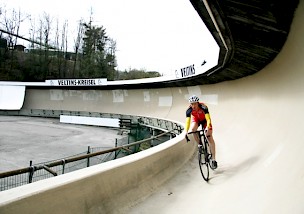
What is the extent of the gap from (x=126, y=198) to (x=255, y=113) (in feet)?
21.2

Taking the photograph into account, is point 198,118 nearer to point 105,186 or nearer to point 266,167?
point 266,167

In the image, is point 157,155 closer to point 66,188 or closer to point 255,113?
point 66,188

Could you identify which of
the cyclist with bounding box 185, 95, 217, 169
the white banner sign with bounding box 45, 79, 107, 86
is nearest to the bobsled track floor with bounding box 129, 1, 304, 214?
the cyclist with bounding box 185, 95, 217, 169

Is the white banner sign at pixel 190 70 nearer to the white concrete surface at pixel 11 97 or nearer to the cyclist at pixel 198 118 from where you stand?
the cyclist at pixel 198 118

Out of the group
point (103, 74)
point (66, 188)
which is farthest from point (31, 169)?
point (103, 74)

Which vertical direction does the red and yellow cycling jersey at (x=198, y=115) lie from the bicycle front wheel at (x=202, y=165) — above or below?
above

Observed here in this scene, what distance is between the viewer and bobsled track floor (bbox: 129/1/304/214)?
135 inches

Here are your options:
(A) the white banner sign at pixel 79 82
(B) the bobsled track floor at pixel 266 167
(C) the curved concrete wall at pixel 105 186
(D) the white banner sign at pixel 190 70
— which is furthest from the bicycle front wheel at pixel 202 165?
→ (A) the white banner sign at pixel 79 82

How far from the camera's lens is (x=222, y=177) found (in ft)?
17.2

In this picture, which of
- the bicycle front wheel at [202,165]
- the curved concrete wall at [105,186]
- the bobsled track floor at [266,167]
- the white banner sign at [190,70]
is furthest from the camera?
the white banner sign at [190,70]

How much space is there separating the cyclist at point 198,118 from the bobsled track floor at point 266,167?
0.65 m

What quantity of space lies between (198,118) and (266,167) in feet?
5.87

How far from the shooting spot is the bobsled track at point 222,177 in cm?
287

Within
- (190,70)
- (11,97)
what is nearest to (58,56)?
(11,97)
